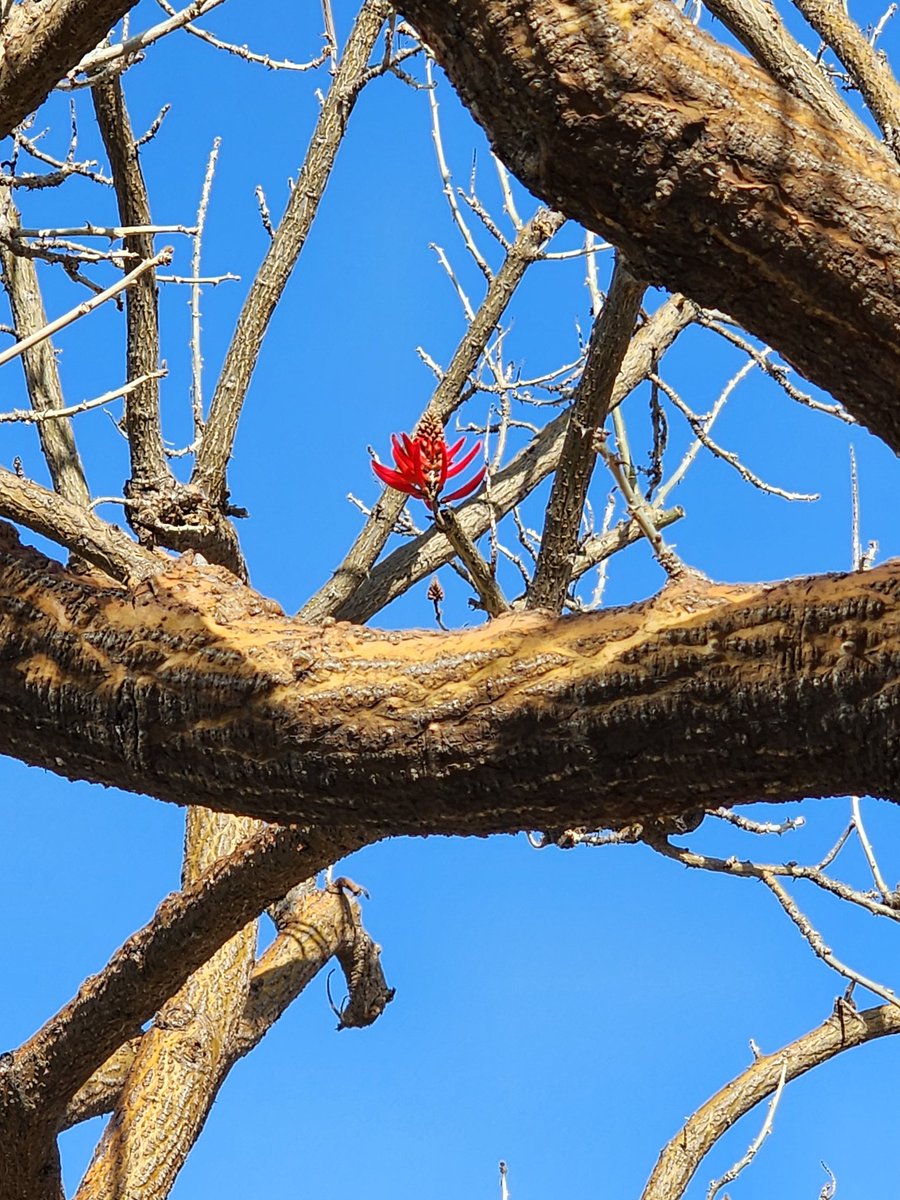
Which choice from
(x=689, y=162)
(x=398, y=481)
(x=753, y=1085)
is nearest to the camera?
(x=689, y=162)

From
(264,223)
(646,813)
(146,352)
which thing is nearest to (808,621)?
(646,813)

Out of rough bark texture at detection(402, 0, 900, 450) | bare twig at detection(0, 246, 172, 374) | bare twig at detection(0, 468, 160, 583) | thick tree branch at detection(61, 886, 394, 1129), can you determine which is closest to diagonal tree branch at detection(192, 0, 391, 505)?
bare twig at detection(0, 468, 160, 583)

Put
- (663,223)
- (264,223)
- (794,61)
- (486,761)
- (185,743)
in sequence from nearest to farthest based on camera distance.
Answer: (663,223) → (486,761) → (185,743) → (794,61) → (264,223)

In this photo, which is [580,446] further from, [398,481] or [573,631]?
[573,631]

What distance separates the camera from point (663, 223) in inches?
59.7

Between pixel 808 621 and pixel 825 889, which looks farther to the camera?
pixel 825 889

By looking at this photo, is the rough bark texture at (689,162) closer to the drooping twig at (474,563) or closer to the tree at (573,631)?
the tree at (573,631)

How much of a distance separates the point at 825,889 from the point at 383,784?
242cm

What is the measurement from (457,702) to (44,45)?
1.71 metres

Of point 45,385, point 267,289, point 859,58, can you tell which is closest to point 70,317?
point 859,58

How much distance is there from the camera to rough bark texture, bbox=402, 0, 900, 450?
1.48m

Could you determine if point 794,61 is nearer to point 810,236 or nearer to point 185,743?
point 810,236

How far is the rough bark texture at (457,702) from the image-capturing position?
157cm

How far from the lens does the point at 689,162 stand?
1497 mm
